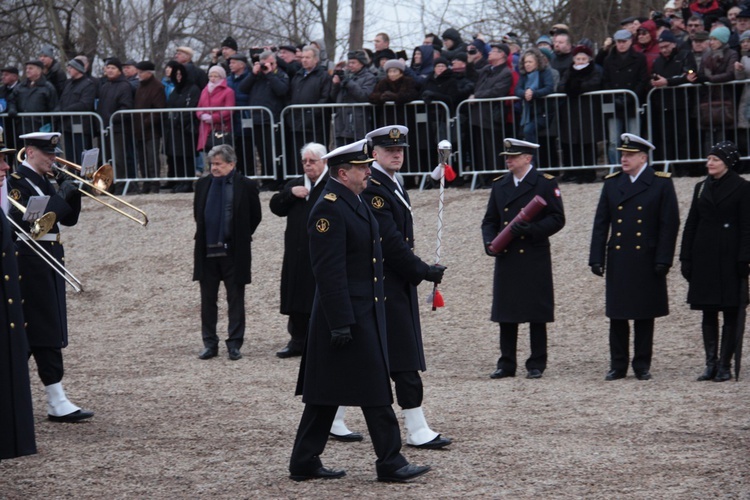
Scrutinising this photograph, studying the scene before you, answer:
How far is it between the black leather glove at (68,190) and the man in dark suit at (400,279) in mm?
2386

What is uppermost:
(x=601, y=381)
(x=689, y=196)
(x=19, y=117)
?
(x=19, y=117)

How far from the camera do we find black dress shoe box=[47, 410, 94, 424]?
8.80 m

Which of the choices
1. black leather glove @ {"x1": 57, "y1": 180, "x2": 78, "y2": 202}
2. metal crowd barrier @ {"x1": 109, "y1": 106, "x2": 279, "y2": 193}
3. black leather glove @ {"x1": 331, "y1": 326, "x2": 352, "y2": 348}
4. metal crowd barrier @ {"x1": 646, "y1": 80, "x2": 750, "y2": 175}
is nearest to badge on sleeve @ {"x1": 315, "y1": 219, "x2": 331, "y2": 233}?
black leather glove @ {"x1": 331, "y1": 326, "x2": 352, "y2": 348}

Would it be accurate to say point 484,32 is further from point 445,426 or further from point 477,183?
point 445,426

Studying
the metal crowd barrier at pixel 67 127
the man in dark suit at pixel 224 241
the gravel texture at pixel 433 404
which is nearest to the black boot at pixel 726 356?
the gravel texture at pixel 433 404

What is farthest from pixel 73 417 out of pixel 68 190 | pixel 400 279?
pixel 400 279

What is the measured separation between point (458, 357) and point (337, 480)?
4611 mm

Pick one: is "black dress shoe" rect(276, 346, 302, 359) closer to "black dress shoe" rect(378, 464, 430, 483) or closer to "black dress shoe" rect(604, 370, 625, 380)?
"black dress shoe" rect(604, 370, 625, 380)

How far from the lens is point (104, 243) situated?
16391 mm

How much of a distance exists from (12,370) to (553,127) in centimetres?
1003

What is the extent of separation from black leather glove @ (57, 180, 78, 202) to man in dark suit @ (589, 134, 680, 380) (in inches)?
162

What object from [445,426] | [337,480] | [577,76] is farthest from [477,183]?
[337,480]

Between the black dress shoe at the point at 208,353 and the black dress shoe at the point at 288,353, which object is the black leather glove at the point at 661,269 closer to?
the black dress shoe at the point at 288,353

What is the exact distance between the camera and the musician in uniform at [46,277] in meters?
8.65
